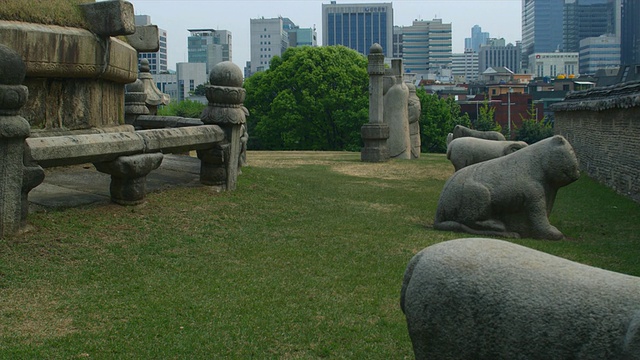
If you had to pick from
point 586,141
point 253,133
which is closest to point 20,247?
point 586,141

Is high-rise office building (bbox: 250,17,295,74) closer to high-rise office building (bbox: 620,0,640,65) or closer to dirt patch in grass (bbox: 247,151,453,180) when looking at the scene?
high-rise office building (bbox: 620,0,640,65)

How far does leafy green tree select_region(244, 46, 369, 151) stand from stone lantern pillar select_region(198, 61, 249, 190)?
91.6ft

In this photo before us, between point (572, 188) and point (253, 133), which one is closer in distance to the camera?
point (572, 188)

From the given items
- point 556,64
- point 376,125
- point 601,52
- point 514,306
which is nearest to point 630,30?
point 601,52

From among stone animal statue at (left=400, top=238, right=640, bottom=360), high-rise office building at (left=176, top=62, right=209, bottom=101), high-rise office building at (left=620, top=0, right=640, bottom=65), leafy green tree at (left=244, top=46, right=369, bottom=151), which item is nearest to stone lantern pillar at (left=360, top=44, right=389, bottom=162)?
stone animal statue at (left=400, top=238, right=640, bottom=360)

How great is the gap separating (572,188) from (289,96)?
24.9m

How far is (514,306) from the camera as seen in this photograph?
10.8ft

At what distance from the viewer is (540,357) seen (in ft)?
10.4

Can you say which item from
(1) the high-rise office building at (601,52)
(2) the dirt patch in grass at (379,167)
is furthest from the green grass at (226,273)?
(1) the high-rise office building at (601,52)

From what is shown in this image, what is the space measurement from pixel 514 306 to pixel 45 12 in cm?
757

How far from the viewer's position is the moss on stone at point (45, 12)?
8500 millimetres

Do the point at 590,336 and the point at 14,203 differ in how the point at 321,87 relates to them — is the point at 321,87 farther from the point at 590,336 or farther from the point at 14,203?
the point at 590,336

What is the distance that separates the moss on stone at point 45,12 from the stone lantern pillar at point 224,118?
1.99 meters

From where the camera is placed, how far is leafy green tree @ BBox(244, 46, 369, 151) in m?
→ 39.0
